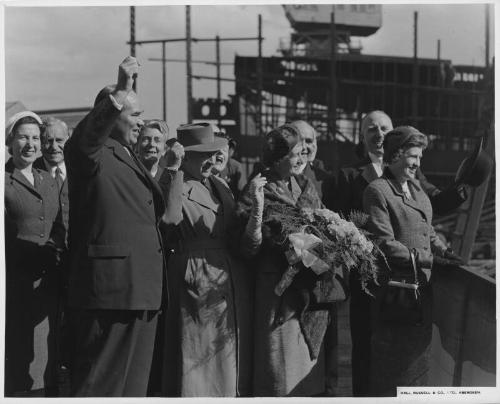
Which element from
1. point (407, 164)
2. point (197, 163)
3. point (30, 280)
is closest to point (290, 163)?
point (197, 163)

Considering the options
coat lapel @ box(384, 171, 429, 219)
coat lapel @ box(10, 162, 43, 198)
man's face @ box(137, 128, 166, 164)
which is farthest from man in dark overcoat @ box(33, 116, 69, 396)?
Result: coat lapel @ box(384, 171, 429, 219)

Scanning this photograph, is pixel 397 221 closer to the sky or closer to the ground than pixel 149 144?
closer to the ground

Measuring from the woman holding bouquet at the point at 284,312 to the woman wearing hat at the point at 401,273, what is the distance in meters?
0.39

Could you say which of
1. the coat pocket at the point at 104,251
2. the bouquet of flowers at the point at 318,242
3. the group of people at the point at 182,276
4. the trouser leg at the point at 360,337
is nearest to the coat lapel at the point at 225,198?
the group of people at the point at 182,276

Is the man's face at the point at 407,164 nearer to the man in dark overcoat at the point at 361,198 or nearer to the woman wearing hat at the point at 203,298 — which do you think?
the man in dark overcoat at the point at 361,198

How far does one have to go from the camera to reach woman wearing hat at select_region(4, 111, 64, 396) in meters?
4.88

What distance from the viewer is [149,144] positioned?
5.64 m

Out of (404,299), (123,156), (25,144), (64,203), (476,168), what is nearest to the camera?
(123,156)

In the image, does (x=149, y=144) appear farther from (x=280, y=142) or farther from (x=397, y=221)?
(x=397, y=221)

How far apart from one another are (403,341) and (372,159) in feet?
4.47

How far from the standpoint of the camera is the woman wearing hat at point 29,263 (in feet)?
16.0

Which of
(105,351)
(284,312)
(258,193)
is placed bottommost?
(105,351)

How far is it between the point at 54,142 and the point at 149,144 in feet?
2.13

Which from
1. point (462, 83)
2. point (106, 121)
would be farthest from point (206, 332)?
point (462, 83)
